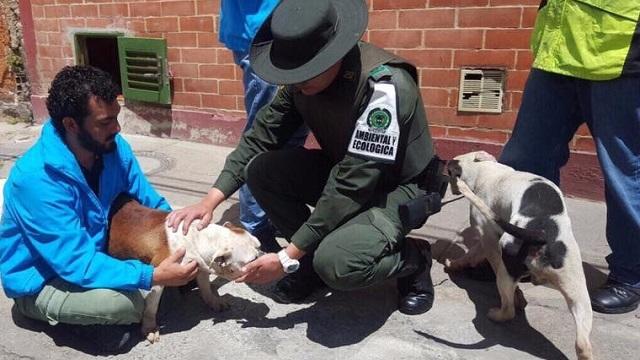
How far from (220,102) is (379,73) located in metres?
3.30

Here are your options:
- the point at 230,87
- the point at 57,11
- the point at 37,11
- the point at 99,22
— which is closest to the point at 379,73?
the point at 230,87

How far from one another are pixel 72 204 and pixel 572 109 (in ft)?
7.99

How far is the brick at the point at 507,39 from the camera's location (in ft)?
13.3

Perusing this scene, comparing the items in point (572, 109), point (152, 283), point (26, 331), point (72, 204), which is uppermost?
point (572, 109)

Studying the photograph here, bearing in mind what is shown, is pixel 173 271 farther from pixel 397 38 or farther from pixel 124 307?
pixel 397 38

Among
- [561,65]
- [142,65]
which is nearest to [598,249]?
[561,65]

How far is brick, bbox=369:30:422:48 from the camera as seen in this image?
175 inches

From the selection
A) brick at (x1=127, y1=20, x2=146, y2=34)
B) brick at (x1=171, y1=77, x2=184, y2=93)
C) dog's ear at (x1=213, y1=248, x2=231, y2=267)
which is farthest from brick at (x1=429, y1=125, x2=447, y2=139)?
brick at (x1=127, y1=20, x2=146, y2=34)

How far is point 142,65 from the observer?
586cm

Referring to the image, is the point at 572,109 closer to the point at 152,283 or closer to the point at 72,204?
the point at 152,283

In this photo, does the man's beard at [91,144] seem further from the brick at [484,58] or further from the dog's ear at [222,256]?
the brick at [484,58]

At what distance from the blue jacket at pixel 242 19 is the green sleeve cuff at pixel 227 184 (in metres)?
0.84

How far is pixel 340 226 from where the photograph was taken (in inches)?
103

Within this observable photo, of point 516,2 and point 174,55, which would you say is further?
point 174,55
